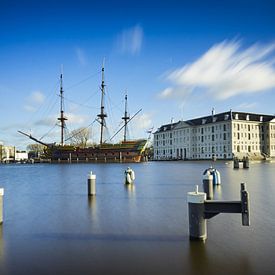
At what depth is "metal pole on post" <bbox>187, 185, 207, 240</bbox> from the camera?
7012mm

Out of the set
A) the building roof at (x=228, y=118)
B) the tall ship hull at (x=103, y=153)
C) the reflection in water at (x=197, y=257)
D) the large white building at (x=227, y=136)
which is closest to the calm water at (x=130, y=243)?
the reflection in water at (x=197, y=257)

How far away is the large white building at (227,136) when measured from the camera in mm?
108750

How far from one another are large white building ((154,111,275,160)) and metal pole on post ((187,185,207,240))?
328 feet

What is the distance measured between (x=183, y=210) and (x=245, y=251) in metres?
4.92

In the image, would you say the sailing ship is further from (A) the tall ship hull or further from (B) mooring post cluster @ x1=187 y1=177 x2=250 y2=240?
→ (B) mooring post cluster @ x1=187 y1=177 x2=250 y2=240

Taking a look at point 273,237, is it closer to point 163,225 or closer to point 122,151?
point 163,225

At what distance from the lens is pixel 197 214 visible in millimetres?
7035

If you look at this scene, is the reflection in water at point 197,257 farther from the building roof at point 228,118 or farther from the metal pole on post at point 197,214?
the building roof at point 228,118

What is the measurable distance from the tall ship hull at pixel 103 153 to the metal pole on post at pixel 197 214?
87.8 meters

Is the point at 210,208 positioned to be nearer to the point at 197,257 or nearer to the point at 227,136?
the point at 197,257

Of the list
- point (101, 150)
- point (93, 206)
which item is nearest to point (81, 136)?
point (101, 150)

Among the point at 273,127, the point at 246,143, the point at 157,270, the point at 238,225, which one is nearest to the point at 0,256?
the point at 157,270

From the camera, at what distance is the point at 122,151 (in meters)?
96.3

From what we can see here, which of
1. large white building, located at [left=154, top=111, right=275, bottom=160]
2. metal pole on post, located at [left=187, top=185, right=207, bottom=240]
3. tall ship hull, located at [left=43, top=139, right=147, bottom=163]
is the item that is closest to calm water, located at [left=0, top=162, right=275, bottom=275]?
metal pole on post, located at [left=187, top=185, right=207, bottom=240]
